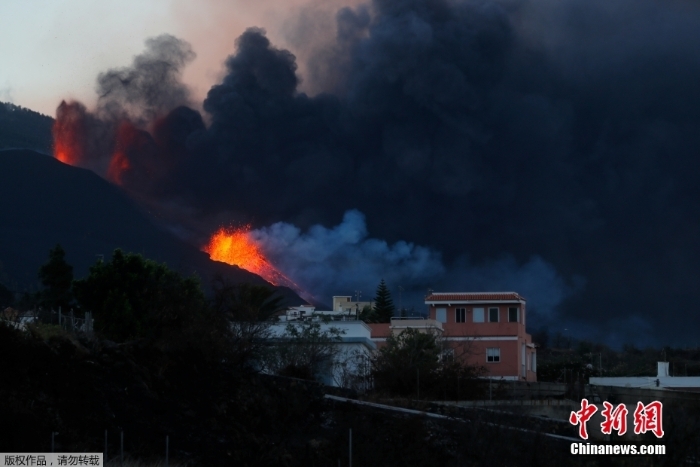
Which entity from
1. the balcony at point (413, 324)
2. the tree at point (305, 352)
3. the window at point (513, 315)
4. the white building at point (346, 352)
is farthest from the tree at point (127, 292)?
the window at point (513, 315)

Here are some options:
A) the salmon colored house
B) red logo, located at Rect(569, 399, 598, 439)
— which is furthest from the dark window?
red logo, located at Rect(569, 399, 598, 439)

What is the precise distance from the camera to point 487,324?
238ft

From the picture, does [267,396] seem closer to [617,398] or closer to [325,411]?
[325,411]

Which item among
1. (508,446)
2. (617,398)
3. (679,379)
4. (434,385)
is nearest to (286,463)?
(508,446)

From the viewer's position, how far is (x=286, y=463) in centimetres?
2962

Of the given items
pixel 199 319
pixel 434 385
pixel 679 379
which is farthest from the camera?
pixel 679 379

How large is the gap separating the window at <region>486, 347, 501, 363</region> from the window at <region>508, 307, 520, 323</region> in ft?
7.82

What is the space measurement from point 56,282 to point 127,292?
936 cm

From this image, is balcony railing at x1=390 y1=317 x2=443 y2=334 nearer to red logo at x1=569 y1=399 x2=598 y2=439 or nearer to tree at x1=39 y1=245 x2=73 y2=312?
tree at x1=39 y1=245 x2=73 y2=312

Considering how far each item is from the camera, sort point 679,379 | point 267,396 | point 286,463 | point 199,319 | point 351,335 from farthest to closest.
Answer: point 679,379 → point 351,335 → point 199,319 → point 267,396 → point 286,463

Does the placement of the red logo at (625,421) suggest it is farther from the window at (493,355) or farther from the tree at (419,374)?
the window at (493,355)

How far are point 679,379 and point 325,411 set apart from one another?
38.3 metres

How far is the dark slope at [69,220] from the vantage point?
13275cm

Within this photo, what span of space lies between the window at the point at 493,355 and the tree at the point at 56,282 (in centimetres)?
3037
